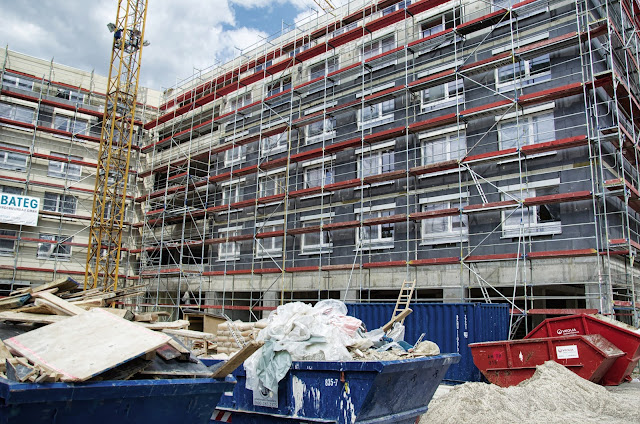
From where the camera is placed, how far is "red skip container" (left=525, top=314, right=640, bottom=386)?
1209cm

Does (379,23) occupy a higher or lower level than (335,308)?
higher

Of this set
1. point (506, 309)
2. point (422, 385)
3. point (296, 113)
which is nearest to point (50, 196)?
point (296, 113)

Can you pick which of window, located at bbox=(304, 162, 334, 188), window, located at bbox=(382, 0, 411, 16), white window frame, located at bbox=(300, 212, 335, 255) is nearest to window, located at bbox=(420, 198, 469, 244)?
white window frame, located at bbox=(300, 212, 335, 255)

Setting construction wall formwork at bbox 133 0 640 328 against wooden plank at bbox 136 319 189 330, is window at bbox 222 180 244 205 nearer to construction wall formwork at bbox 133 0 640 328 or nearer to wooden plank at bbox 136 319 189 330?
construction wall formwork at bbox 133 0 640 328

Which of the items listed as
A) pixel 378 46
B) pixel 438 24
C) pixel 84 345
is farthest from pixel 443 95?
pixel 84 345

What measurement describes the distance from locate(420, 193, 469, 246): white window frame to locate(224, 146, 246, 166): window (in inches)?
482

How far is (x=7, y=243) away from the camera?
30.3 m

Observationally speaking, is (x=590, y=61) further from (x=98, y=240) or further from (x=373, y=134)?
(x=98, y=240)

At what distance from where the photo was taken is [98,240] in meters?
31.2

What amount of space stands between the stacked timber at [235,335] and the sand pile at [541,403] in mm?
3289

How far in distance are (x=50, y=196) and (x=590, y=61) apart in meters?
30.0

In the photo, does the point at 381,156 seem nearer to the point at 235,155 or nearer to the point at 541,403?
the point at 235,155

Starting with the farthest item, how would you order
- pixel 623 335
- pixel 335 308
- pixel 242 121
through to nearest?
pixel 242 121 → pixel 623 335 → pixel 335 308

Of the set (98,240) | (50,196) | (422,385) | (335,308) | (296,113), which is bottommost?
Answer: (422,385)
